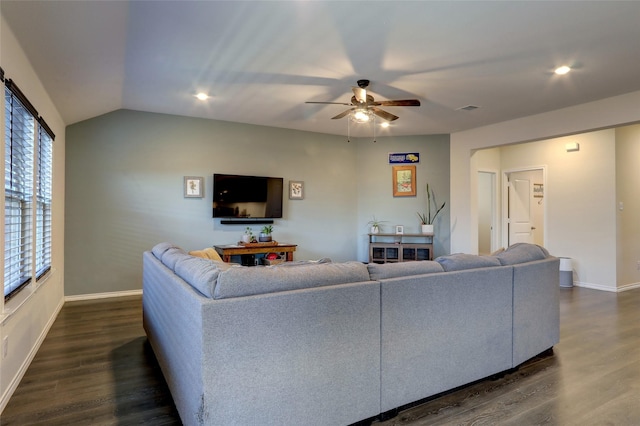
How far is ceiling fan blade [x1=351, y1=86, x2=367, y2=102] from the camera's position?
3.58 m

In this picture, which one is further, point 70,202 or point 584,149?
point 584,149

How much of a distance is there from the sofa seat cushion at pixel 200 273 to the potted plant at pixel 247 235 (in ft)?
11.2

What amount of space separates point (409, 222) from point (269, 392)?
17.9ft

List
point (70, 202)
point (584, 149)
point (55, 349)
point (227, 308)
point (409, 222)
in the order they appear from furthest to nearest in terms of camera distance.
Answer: point (409, 222) < point (584, 149) < point (70, 202) < point (55, 349) < point (227, 308)

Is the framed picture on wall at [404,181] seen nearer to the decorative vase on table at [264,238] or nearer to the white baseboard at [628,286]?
the decorative vase on table at [264,238]

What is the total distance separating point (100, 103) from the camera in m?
4.37

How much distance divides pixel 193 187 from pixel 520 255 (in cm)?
445

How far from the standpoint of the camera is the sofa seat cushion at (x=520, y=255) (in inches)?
104

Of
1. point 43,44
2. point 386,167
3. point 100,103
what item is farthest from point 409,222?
point 43,44

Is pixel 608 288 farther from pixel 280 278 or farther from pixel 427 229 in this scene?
pixel 280 278

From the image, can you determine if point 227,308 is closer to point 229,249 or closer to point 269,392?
point 269,392

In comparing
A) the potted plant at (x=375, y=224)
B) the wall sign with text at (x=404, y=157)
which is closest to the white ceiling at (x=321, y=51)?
the wall sign with text at (x=404, y=157)

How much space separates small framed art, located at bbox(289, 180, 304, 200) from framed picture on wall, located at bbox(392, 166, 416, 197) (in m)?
1.78

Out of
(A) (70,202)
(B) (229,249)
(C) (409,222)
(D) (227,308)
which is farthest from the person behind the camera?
(C) (409,222)
